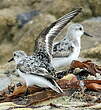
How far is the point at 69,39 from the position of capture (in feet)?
40.8

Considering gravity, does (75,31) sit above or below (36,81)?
above

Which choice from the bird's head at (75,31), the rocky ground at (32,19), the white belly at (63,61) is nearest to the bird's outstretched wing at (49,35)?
the white belly at (63,61)

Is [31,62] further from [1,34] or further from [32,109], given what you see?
[1,34]

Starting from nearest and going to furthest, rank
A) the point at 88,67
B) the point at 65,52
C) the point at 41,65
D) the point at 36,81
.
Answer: the point at 36,81 < the point at 41,65 < the point at 88,67 < the point at 65,52

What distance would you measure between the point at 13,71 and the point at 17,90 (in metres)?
3.65

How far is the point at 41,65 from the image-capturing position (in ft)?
29.1

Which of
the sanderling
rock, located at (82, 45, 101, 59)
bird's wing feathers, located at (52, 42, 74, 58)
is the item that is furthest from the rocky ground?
bird's wing feathers, located at (52, 42, 74, 58)

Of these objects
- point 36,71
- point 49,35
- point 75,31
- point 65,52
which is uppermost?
point 49,35

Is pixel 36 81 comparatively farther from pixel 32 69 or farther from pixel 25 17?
pixel 25 17

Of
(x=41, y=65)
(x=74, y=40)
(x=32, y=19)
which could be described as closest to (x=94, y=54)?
(x=74, y=40)

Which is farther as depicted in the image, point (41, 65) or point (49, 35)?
point (49, 35)

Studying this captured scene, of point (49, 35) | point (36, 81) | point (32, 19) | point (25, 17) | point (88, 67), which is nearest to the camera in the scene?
point (36, 81)

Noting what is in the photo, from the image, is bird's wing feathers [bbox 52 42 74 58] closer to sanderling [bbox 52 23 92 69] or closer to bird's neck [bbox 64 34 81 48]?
sanderling [bbox 52 23 92 69]

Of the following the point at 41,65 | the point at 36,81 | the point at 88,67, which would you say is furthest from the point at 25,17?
the point at 36,81
